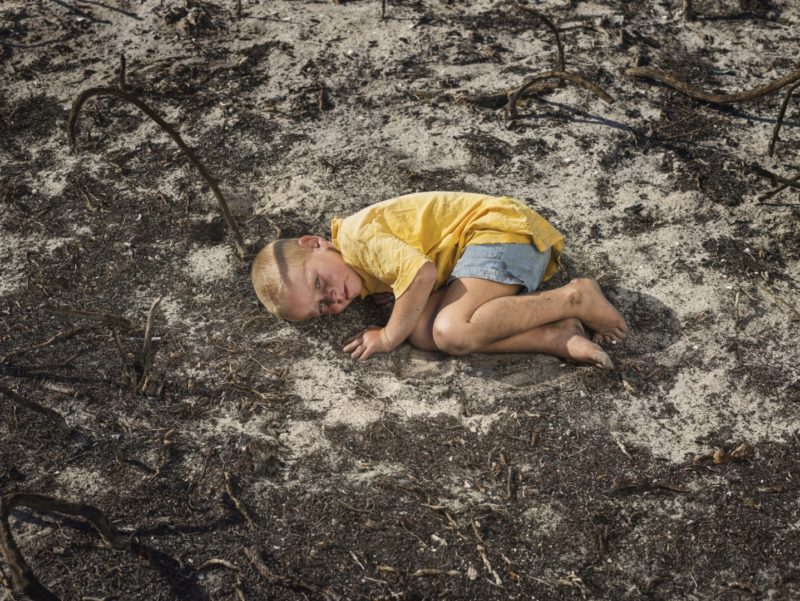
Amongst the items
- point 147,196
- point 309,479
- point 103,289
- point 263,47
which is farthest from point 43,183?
point 309,479

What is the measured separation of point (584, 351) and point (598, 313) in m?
0.21

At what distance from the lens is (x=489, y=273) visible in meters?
3.33

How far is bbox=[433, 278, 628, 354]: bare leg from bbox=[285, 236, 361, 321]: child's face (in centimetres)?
45

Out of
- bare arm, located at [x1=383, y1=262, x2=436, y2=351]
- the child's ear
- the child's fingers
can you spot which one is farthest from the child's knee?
the child's ear

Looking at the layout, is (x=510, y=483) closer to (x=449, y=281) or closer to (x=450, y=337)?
(x=450, y=337)

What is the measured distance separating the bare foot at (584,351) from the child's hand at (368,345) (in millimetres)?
804

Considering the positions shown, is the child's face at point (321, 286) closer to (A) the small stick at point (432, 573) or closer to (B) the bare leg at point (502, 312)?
(B) the bare leg at point (502, 312)

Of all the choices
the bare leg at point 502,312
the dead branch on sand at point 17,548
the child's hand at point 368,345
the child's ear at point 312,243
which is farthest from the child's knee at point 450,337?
the dead branch on sand at point 17,548

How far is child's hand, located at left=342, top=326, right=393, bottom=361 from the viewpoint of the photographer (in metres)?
3.40

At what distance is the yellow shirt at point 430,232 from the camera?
3.29 m

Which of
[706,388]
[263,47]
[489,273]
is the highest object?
[263,47]

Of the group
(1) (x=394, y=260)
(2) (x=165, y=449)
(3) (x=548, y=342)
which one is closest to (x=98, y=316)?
(2) (x=165, y=449)

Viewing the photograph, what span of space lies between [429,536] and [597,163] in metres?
2.49

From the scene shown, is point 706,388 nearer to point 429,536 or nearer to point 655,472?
point 655,472
